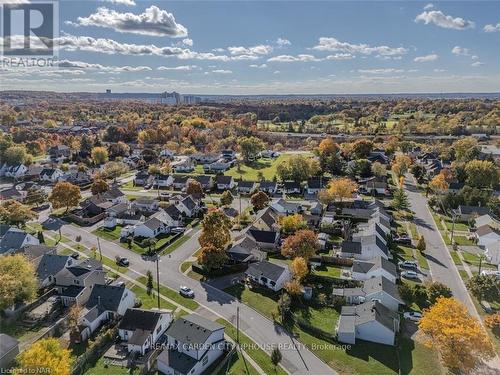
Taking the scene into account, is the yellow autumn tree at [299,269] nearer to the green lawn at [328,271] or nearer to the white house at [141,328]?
the green lawn at [328,271]

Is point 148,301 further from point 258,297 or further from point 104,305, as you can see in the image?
point 258,297

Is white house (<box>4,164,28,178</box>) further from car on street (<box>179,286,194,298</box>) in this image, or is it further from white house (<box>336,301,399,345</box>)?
white house (<box>336,301,399,345</box>)

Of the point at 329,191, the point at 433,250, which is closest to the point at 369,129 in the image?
the point at 329,191

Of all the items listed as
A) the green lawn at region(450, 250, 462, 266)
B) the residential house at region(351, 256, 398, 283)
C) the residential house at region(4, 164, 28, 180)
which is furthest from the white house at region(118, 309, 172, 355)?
the residential house at region(4, 164, 28, 180)

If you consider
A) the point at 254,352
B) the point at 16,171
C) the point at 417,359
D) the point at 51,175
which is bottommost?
the point at 254,352

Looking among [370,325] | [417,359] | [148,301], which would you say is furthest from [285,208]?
[417,359]

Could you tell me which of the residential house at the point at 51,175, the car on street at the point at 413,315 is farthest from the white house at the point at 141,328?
the residential house at the point at 51,175
